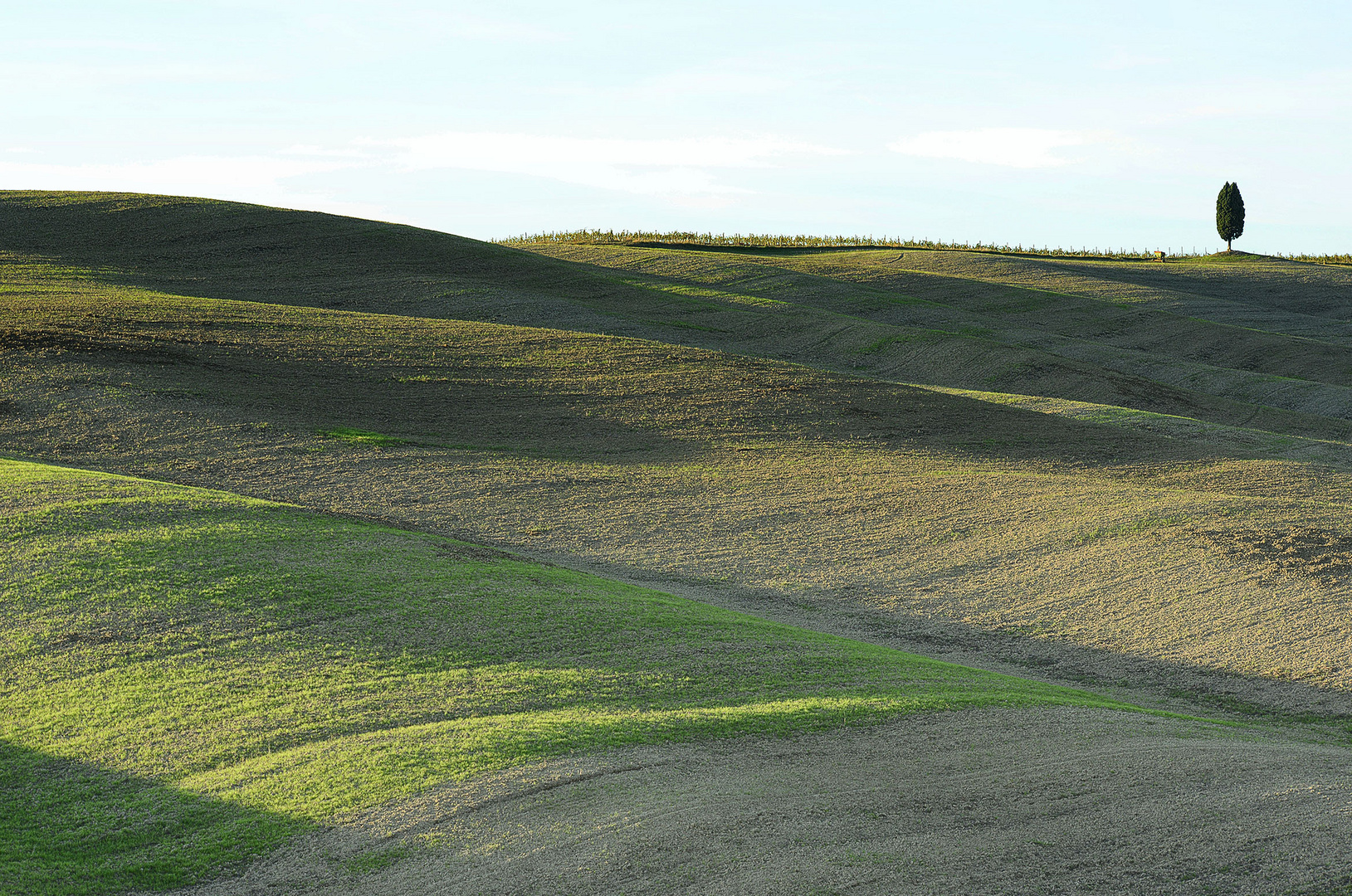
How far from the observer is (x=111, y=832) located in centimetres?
556

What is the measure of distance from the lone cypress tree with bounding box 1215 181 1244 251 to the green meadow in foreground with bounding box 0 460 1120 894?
2782 inches

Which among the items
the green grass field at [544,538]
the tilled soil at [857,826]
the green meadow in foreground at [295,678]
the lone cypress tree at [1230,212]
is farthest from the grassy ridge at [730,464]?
the lone cypress tree at [1230,212]

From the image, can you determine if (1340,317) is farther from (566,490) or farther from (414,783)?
(414,783)

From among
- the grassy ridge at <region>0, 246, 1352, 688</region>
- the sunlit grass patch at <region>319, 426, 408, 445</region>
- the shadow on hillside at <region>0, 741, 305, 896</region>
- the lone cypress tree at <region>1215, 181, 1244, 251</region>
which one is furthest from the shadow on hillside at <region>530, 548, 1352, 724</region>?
the lone cypress tree at <region>1215, 181, 1244, 251</region>

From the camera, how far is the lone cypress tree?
68625 millimetres

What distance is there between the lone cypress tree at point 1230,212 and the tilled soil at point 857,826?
237 feet

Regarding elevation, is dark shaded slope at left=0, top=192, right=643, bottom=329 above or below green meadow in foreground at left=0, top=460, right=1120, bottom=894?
above

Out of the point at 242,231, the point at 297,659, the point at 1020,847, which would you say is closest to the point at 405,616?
the point at 297,659

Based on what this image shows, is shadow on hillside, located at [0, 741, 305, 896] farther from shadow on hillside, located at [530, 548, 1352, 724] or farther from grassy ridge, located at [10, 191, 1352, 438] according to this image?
grassy ridge, located at [10, 191, 1352, 438]

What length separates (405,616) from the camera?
8.90 m

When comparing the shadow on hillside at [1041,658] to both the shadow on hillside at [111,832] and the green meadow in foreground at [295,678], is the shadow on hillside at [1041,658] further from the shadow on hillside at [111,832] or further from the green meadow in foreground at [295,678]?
the shadow on hillside at [111,832]

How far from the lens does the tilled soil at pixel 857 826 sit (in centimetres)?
507

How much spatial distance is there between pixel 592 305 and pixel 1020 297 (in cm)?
1929

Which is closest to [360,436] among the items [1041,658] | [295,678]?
[295,678]
